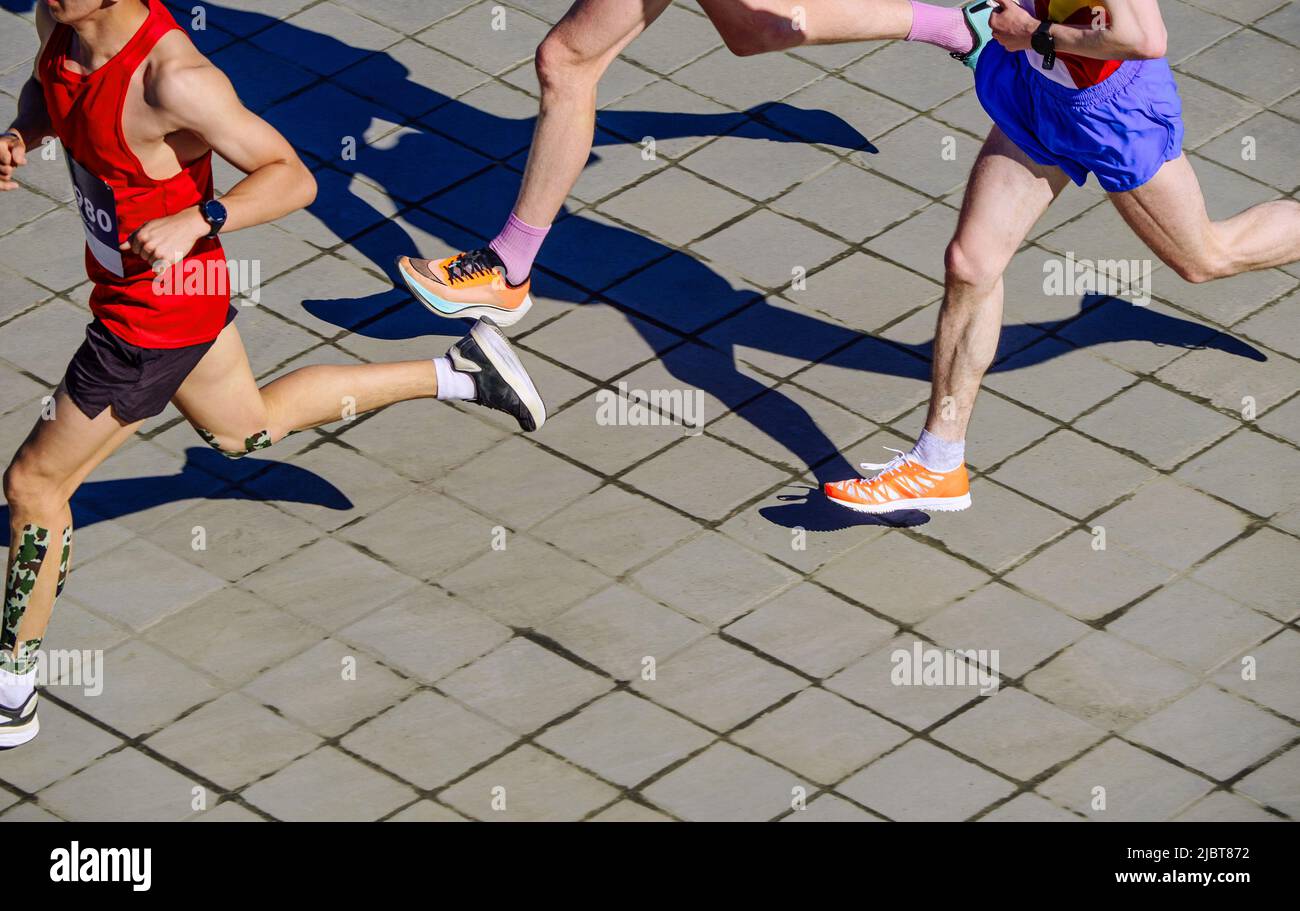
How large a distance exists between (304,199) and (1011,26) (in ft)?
7.20

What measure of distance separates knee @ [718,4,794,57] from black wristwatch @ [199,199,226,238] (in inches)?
104

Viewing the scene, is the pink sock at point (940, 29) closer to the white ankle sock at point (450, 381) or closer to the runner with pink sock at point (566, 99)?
the runner with pink sock at point (566, 99)

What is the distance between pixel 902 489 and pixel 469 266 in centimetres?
178

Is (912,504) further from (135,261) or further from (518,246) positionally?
(135,261)

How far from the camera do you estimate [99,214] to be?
6.11 m

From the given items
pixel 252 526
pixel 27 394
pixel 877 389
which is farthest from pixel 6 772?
pixel 877 389

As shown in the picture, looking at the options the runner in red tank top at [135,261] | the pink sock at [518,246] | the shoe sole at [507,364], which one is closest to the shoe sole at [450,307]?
the pink sock at [518,246]

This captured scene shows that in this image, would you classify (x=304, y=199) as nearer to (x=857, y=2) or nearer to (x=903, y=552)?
(x=903, y=552)

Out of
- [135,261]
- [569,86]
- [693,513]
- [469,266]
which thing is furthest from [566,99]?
Result: [135,261]

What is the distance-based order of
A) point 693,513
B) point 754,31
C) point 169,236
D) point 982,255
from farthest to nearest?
point 754,31 < point 693,513 < point 982,255 < point 169,236

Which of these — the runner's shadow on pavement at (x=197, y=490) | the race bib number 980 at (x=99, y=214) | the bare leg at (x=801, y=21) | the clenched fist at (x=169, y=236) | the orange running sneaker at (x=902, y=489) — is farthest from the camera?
the bare leg at (x=801, y=21)

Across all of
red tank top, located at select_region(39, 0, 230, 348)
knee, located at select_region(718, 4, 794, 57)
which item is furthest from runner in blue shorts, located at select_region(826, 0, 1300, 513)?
red tank top, located at select_region(39, 0, 230, 348)

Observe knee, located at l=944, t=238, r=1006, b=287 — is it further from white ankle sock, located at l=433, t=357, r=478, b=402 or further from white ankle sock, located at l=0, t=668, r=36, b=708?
white ankle sock, located at l=0, t=668, r=36, b=708

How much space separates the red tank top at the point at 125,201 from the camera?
5914mm
